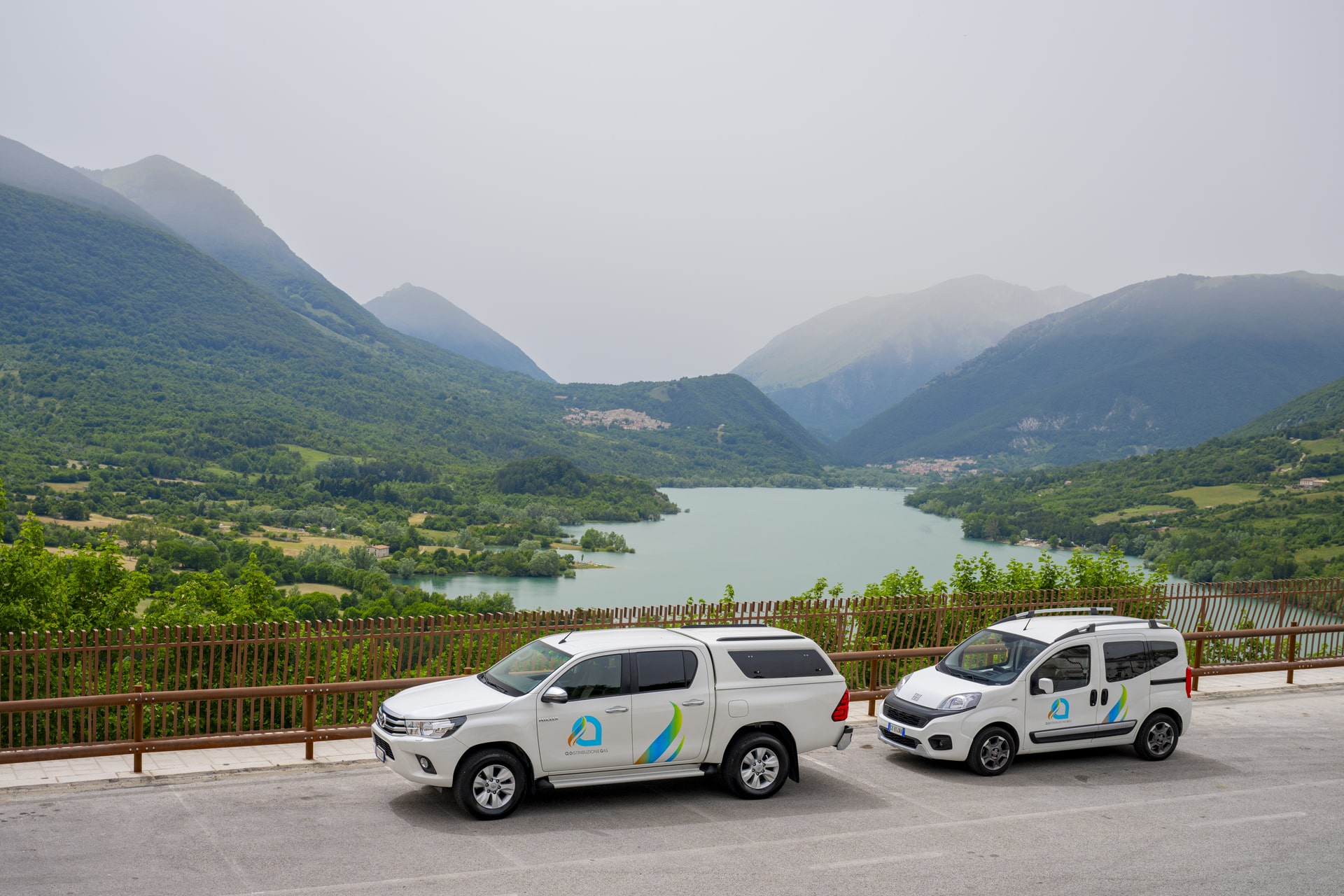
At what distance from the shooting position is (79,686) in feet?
42.7

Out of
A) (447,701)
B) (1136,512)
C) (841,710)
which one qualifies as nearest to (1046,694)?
(841,710)

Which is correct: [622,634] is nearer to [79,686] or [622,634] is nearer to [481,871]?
[481,871]

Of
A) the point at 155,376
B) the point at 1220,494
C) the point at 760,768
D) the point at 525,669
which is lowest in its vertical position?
the point at 760,768

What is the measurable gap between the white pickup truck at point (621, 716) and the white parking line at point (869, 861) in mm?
1670

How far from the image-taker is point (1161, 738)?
1172 centimetres

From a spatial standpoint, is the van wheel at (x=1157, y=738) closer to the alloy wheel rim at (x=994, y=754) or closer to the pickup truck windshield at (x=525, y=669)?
the alloy wheel rim at (x=994, y=754)

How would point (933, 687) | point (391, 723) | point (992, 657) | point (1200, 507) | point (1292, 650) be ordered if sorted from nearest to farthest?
point (391, 723) → point (933, 687) → point (992, 657) → point (1292, 650) → point (1200, 507)

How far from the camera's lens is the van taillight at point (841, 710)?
33.0 feet

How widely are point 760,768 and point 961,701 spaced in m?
2.46

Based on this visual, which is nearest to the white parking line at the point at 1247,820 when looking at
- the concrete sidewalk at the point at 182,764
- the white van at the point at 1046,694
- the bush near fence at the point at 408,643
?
the white van at the point at 1046,694

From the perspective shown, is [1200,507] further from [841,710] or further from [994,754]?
[841,710]

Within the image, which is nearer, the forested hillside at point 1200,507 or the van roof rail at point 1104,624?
the van roof rail at point 1104,624

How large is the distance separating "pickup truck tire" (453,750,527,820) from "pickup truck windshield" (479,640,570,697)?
1.88ft

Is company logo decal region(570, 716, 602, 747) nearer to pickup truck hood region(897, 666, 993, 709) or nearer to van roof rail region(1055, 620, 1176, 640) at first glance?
pickup truck hood region(897, 666, 993, 709)
